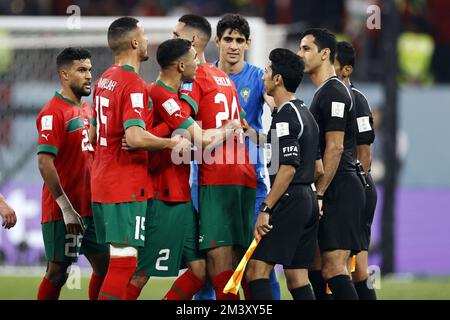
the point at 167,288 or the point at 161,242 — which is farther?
the point at 167,288

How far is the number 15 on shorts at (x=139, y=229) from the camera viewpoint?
7773 millimetres

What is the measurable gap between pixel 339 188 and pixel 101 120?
1.99 m

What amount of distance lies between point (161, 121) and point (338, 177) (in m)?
1.51

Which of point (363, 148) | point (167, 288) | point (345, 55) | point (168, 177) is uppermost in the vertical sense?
point (345, 55)

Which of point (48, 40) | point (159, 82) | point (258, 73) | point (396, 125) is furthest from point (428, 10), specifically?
point (159, 82)

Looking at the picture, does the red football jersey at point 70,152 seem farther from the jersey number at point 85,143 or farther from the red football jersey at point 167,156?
the red football jersey at point 167,156

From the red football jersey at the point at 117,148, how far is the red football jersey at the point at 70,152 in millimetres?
817

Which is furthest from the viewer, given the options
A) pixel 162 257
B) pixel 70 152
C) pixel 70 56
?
pixel 70 56

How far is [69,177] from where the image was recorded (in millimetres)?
8727

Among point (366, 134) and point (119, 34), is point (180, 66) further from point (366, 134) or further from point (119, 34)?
point (366, 134)

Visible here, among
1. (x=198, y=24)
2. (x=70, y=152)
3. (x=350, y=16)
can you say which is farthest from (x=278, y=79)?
(x=350, y=16)

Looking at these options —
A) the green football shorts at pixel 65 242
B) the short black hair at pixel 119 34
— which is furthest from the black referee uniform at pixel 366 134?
the green football shorts at pixel 65 242

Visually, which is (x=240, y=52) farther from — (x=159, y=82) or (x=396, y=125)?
(x=396, y=125)

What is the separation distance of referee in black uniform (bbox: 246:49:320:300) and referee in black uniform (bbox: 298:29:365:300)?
0.34m
